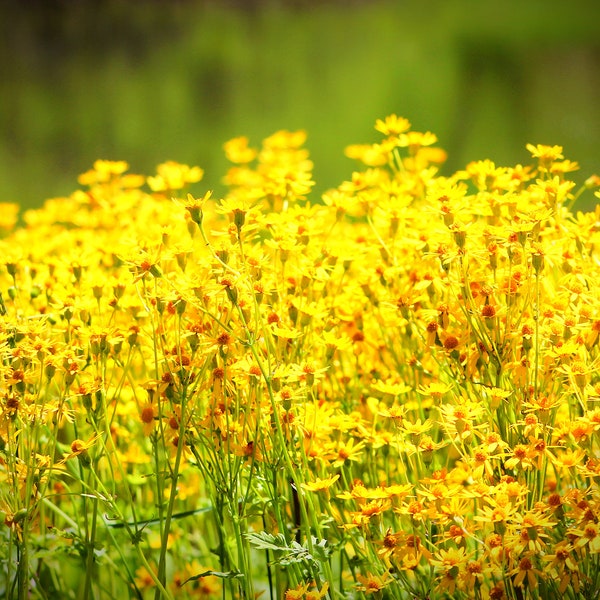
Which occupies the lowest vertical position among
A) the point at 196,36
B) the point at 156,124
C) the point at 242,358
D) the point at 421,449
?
the point at 421,449

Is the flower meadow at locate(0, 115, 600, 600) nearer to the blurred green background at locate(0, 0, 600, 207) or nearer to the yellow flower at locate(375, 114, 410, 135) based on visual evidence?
the yellow flower at locate(375, 114, 410, 135)

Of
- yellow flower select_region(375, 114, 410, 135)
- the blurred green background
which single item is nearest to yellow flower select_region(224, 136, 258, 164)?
yellow flower select_region(375, 114, 410, 135)

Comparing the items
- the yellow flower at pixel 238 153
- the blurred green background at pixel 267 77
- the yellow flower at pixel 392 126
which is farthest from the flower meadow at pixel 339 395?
the blurred green background at pixel 267 77

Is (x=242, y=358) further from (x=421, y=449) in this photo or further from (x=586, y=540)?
(x=586, y=540)

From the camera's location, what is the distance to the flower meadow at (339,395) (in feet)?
3.05

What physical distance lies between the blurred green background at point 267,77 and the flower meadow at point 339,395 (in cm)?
262

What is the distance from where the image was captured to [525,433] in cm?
93

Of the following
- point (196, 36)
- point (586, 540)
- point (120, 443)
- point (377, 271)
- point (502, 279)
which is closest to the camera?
point (586, 540)

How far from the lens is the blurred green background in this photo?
13.1 feet

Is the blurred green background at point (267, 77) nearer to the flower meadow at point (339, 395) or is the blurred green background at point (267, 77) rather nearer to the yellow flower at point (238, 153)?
the yellow flower at point (238, 153)

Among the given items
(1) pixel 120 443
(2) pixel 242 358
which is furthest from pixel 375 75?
(2) pixel 242 358

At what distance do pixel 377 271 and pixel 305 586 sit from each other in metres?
0.46

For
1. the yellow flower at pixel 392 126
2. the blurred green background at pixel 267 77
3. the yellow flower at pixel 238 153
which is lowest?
the yellow flower at pixel 392 126

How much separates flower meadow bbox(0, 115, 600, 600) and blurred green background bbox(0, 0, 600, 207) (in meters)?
2.62
